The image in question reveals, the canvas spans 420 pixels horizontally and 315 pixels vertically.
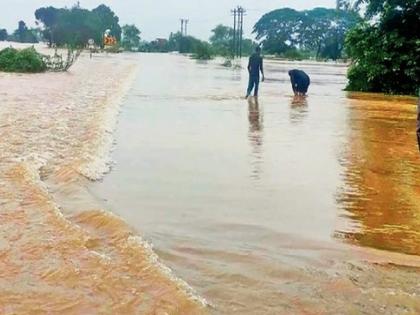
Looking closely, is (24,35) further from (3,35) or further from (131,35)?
(131,35)

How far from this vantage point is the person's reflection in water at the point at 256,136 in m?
8.58

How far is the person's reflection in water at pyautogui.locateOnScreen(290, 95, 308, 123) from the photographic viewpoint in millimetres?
15030

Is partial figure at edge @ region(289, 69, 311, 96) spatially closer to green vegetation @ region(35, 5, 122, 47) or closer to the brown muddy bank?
the brown muddy bank

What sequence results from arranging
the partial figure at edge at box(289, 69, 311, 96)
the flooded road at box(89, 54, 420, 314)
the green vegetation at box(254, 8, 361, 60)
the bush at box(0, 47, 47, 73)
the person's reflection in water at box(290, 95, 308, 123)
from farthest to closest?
the green vegetation at box(254, 8, 361, 60), the bush at box(0, 47, 47, 73), the partial figure at edge at box(289, 69, 311, 96), the person's reflection in water at box(290, 95, 308, 123), the flooded road at box(89, 54, 420, 314)

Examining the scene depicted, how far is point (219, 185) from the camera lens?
748 cm

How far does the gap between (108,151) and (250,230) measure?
168 inches

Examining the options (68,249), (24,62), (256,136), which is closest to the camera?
(68,249)

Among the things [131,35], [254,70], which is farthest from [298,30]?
[254,70]

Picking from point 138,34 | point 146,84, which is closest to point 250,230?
point 146,84

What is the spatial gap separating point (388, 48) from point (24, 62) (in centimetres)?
1917

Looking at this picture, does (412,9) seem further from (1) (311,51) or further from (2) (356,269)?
(1) (311,51)

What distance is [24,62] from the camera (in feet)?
117

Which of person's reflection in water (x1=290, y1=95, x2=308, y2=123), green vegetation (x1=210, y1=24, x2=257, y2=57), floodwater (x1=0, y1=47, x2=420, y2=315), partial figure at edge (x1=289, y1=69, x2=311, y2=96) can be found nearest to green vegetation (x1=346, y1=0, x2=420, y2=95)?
partial figure at edge (x1=289, y1=69, x2=311, y2=96)

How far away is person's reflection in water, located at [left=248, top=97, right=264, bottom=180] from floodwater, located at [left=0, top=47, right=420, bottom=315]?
5 cm
